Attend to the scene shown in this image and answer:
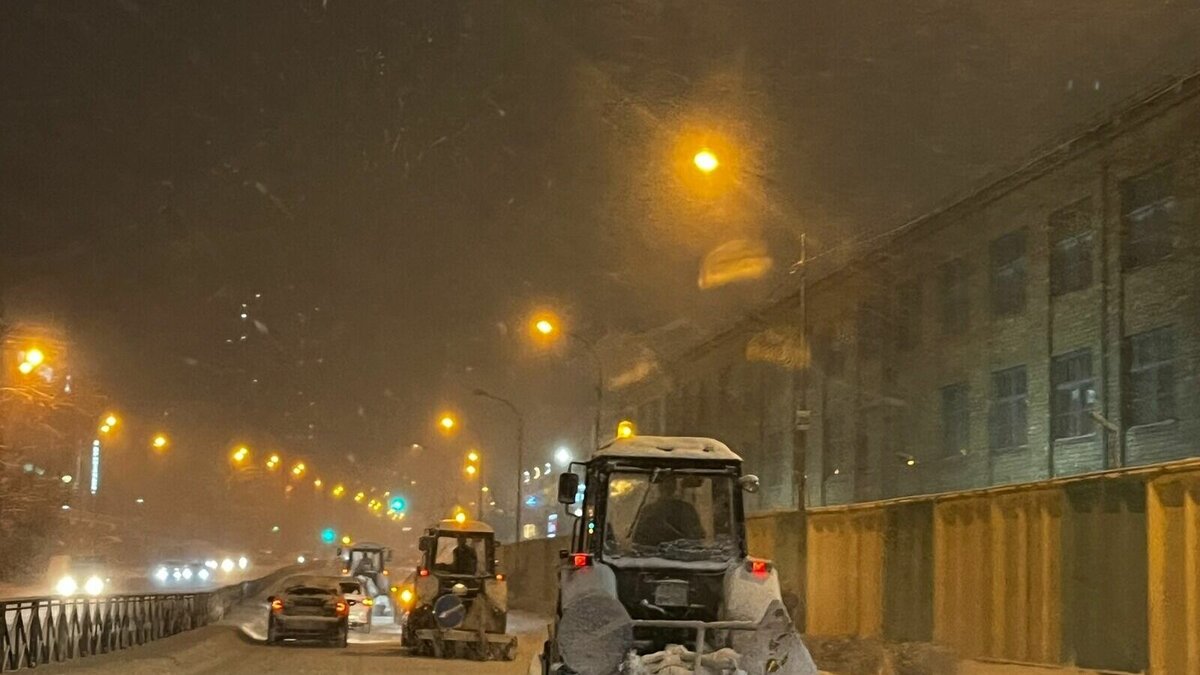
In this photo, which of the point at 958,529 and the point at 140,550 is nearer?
the point at 958,529

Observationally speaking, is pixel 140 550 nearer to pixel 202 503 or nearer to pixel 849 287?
pixel 202 503

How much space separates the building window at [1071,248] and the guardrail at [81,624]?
965 inches

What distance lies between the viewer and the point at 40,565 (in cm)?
6881

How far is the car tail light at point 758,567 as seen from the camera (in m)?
11.9

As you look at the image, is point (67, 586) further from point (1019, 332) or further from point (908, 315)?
point (1019, 332)

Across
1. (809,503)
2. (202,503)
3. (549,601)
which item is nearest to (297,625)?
(549,601)

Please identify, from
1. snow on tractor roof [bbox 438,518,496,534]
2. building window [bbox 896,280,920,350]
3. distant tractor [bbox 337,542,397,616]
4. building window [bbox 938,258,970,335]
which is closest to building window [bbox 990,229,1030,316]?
building window [bbox 938,258,970,335]

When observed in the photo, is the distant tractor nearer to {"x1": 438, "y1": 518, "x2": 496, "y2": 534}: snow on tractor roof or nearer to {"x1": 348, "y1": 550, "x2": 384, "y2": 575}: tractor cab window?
{"x1": 348, "y1": 550, "x2": 384, "y2": 575}: tractor cab window

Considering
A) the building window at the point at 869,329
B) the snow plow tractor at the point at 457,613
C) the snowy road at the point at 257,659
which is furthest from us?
the building window at the point at 869,329

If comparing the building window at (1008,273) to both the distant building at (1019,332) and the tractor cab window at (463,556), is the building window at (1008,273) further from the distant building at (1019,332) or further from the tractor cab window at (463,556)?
the tractor cab window at (463,556)

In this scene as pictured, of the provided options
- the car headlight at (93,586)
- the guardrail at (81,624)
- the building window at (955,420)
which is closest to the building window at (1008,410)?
the building window at (955,420)

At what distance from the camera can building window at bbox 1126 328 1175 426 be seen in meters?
33.3

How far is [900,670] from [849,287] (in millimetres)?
34979

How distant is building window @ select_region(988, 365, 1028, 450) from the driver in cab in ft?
94.1
